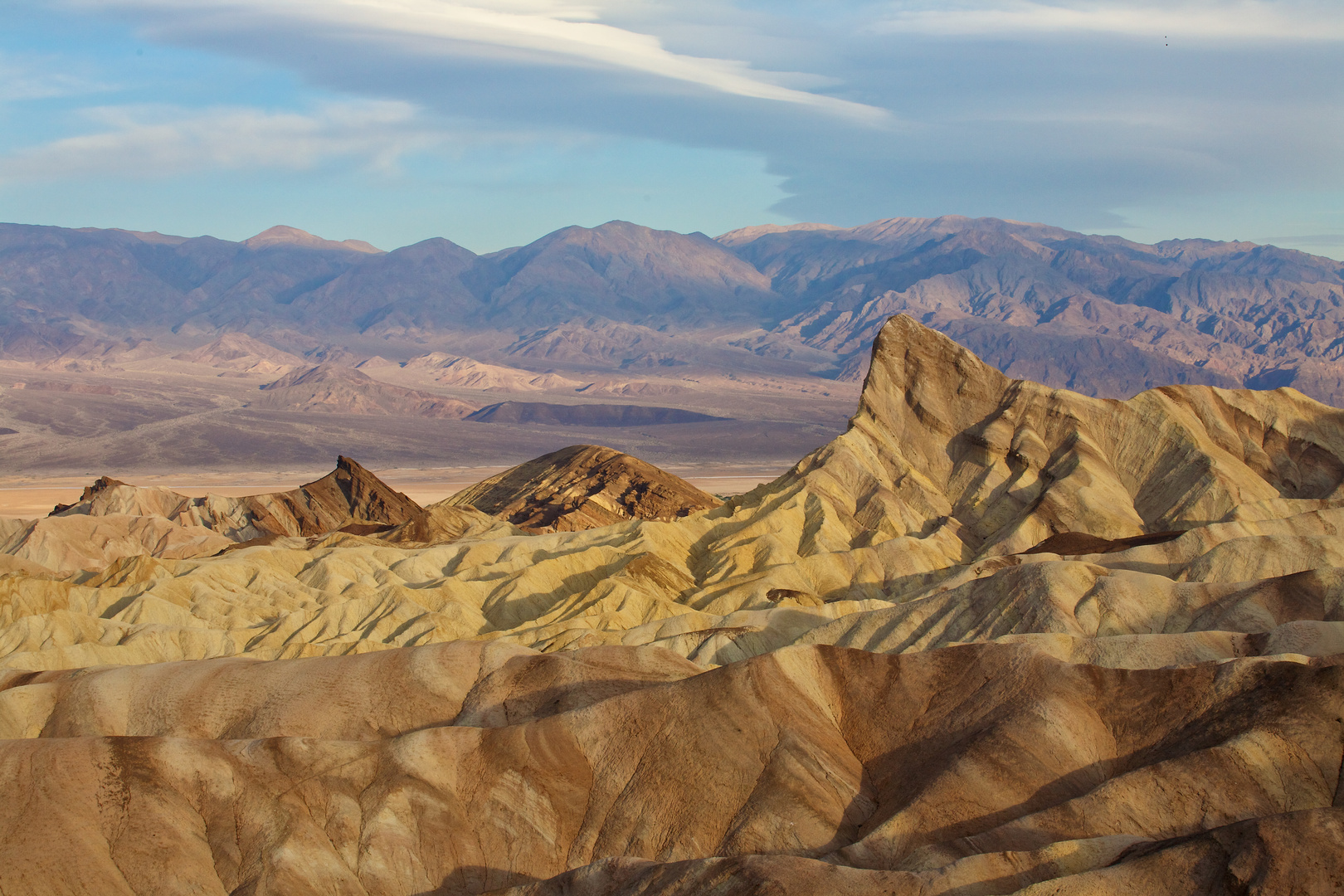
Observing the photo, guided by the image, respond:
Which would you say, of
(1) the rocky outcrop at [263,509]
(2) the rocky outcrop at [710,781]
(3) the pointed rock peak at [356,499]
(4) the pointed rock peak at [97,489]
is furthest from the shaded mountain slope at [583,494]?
(2) the rocky outcrop at [710,781]


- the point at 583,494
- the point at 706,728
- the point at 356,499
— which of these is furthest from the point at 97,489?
the point at 706,728

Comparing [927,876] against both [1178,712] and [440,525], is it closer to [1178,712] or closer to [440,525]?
[1178,712]

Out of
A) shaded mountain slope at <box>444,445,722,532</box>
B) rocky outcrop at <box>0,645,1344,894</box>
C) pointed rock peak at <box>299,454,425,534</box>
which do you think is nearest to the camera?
rocky outcrop at <box>0,645,1344,894</box>

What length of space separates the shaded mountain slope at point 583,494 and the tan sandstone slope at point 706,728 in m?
28.1

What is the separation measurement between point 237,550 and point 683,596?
941 inches

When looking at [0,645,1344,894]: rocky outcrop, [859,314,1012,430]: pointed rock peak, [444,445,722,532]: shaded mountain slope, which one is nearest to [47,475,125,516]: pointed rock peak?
[444,445,722,532]: shaded mountain slope

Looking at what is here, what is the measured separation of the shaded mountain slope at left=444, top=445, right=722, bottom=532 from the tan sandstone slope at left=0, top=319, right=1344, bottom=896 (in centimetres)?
2810

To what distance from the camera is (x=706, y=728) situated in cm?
2722

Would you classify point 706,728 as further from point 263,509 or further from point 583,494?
point 263,509

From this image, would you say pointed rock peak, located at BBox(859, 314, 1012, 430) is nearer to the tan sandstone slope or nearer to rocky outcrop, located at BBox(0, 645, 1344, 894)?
the tan sandstone slope

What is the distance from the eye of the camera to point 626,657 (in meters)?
32.4

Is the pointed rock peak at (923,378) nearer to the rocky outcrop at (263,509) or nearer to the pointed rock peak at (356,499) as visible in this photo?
the rocky outcrop at (263,509)

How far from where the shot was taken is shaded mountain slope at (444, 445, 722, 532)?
82.0 meters

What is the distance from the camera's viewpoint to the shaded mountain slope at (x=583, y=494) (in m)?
82.0
